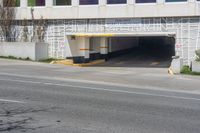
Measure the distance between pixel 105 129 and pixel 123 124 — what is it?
0.65 m

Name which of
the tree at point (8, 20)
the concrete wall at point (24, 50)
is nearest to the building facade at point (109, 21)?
the tree at point (8, 20)

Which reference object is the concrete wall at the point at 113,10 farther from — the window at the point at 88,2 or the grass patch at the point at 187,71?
the grass patch at the point at 187,71

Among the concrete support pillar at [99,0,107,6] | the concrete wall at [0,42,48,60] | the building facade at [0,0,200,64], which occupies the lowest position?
the concrete wall at [0,42,48,60]

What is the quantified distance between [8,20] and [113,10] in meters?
7.39

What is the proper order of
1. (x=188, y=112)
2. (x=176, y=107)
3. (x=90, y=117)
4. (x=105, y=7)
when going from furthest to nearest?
(x=105, y=7)
(x=176, y=107)
(x=188, y=112)
(x=90, y=117)

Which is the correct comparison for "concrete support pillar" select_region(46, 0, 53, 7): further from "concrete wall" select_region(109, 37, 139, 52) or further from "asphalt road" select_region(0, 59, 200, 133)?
"asphalt road" select_region(0, 59, 200, 133)

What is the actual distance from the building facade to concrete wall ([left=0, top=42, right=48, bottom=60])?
1074 millimetres

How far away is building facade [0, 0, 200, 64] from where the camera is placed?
28.0 m

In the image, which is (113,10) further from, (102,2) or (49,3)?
(49,3)

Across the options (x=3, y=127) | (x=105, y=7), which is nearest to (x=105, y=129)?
(x=3, y=127)

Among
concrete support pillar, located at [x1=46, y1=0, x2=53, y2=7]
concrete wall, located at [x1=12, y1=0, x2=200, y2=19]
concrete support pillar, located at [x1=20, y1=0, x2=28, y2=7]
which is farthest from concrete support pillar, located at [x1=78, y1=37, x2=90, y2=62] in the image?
concrete support pillar, located at [x1=20, y1=0, x2=28, y2=7]

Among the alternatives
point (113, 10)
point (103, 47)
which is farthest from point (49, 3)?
point (103, 47)

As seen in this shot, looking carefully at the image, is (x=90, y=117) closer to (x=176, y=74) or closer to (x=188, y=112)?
(x=188, y=112)

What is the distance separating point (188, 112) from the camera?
1194 cm
